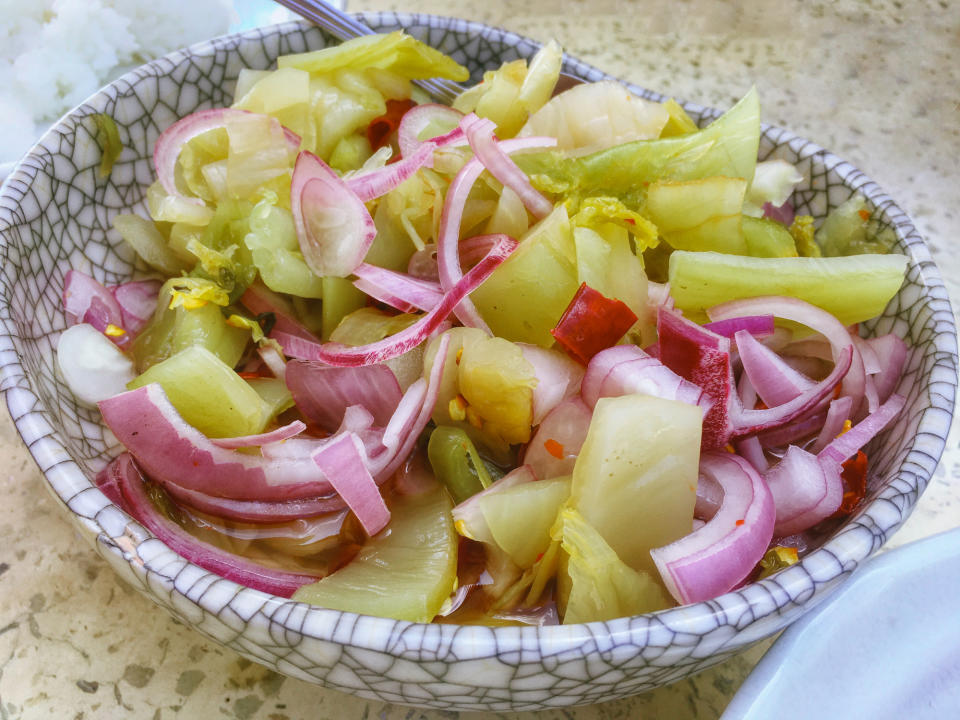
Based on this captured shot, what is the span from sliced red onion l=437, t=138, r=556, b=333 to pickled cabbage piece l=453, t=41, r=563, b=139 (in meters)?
0.12

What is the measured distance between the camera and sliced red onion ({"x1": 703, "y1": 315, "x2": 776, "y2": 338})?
0.87m

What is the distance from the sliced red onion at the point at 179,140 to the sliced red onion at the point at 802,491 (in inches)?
28.4

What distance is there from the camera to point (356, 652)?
0.61 meters

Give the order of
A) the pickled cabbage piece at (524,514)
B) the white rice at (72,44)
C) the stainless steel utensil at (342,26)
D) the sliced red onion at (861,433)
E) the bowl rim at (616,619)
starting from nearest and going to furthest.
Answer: the bowl rim at (616,619)
the pickled cabbage piece at (524,514)
the sliced red onion at (861,433)
the stainless steel utensil at (342,26)
the white rice at (72,44)

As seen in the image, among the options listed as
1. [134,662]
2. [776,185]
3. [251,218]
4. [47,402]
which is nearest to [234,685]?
[134,662]

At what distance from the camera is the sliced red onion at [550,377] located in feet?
2.70

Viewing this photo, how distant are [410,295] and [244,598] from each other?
403mm

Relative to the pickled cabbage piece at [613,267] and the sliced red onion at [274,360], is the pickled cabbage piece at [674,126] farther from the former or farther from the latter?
the sliced red onion at [274,360]

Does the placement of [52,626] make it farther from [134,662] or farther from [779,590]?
[779,590]

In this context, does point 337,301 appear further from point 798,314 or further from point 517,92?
point 798,314

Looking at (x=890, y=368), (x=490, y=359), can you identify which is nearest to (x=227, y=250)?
(x=490, y=359)

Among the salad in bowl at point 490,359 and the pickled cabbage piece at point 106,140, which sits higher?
the pickled cabbage piece at point 106,140

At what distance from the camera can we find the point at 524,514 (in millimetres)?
744

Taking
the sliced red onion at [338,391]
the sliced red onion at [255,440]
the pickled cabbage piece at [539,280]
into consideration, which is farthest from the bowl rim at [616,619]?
the pickled cabbage piece at [539,280]
